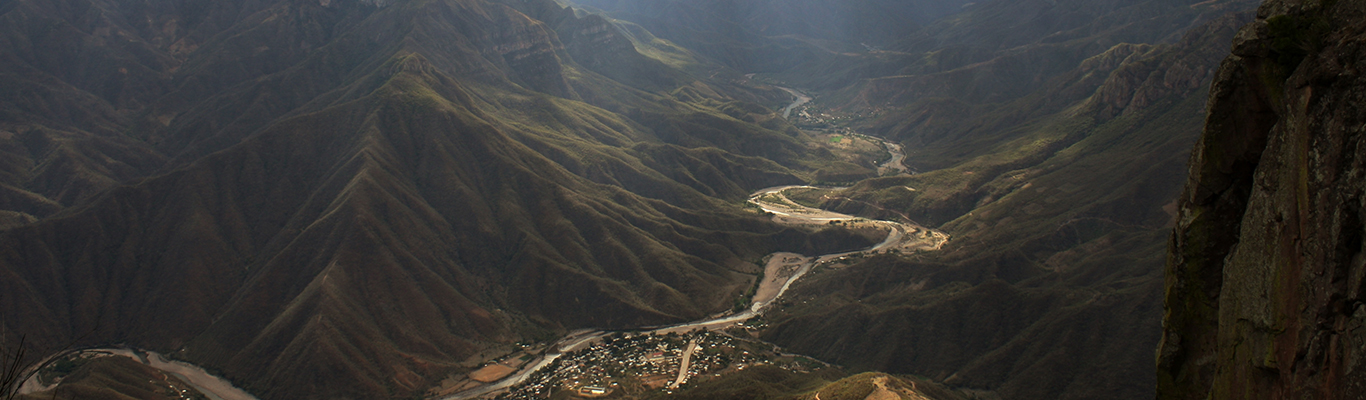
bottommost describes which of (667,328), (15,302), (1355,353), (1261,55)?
(667,328)

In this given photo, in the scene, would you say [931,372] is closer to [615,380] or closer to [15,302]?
[615,380]

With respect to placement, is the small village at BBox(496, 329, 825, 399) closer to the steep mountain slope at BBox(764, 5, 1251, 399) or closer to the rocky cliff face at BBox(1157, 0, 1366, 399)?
the steep mountain slope at BBox(764, 5, 1251, 399)

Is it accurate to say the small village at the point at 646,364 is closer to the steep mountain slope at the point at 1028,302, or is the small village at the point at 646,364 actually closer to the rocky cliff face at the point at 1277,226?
the steep mountain slope at the point at 1028,302

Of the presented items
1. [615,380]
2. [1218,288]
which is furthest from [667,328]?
[1218,288]

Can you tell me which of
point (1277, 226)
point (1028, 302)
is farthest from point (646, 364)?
point (1277, 226)

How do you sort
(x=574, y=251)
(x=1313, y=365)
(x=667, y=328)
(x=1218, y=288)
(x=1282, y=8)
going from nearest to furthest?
(x=1313, y=365) < (x=1282, y=8) < (x=1218, y=288) < (x=667, y=328) < (x=574, y=251)

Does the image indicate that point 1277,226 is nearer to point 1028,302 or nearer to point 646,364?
point 1028,302
